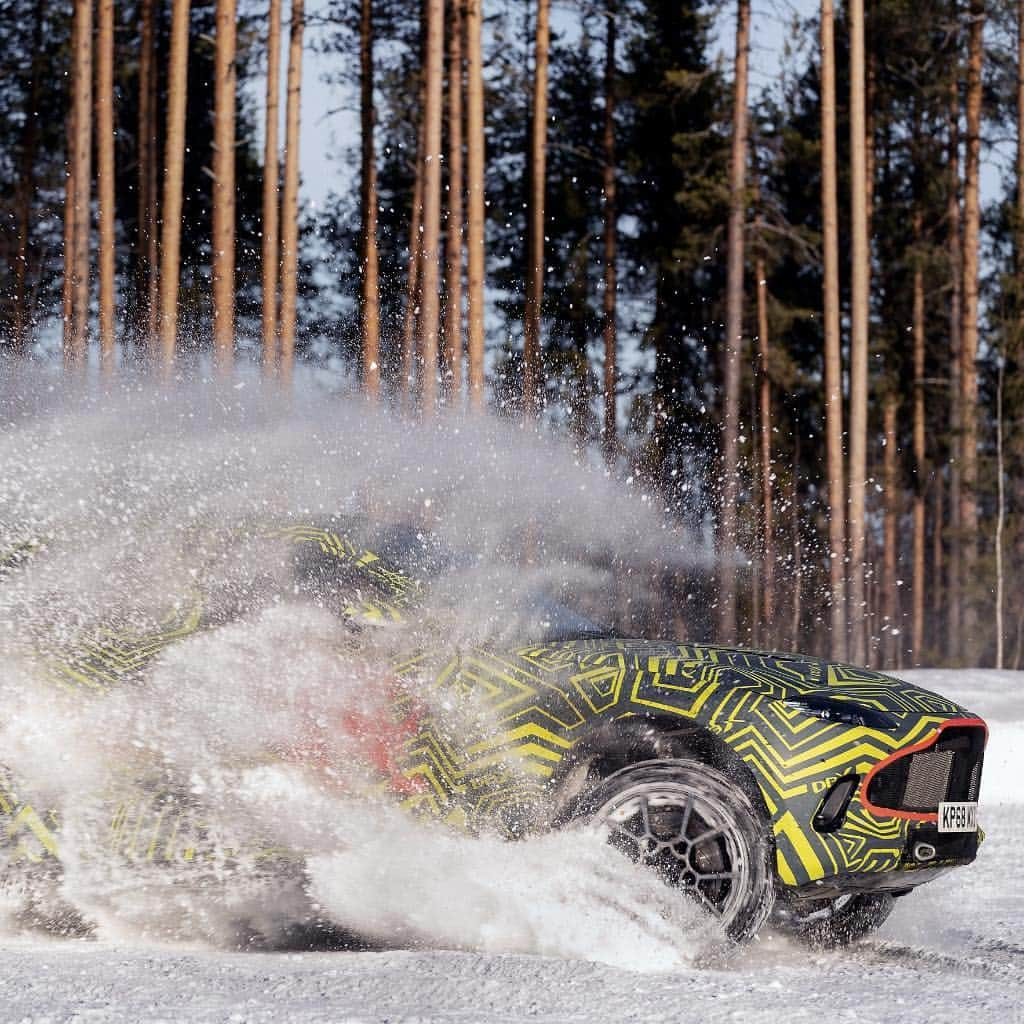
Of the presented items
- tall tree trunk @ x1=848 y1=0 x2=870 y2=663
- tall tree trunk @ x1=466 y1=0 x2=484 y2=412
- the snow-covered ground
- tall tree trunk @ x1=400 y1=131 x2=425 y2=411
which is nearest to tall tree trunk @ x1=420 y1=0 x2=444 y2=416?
tall tree trunk @ x1=466 y1=0 x2=484 y2=412

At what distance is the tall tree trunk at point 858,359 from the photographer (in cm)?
2019

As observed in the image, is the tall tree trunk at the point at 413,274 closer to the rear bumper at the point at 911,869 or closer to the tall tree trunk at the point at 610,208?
the tall tree trunk at the point at 610,208

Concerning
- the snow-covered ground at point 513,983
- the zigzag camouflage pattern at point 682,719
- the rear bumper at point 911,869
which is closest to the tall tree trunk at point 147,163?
the zigzag camouflage pattern at point 682,719

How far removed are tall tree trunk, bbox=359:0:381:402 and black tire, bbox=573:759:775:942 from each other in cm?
1696

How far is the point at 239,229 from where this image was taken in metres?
24.4

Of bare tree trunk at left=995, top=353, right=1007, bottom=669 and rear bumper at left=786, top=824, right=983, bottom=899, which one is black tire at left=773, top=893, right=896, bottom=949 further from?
bare tree trunk at left=995, top=353, right=1007, bottom=669

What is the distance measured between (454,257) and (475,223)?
0.84 metres

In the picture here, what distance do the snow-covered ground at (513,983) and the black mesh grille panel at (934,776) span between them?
623mm

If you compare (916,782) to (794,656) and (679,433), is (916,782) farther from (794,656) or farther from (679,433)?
(679,433)

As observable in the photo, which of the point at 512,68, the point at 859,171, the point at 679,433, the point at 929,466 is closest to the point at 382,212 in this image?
the point at 512,68

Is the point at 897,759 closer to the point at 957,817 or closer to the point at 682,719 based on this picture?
the point at 957,817

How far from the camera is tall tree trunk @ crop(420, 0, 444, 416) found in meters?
19.1

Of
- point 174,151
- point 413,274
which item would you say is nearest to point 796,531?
point 413,274

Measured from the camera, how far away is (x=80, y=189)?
779 inches
